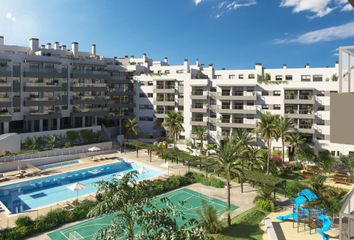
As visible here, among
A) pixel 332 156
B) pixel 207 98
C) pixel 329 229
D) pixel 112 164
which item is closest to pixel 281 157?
pixel 332 156

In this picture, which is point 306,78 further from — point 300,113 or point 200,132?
point 200,132

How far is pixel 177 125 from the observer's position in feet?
193

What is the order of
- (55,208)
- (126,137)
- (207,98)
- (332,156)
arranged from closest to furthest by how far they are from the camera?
(55,208)
(332,156)
(207,98)
(126,137)

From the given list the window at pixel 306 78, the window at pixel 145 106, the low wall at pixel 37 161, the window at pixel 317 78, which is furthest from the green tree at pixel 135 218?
the window at pixel 145 106

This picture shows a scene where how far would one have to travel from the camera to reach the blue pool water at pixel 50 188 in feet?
117

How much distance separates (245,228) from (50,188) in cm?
2798

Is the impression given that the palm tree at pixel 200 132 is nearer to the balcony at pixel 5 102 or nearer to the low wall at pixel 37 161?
the low wall at pixel 37 161

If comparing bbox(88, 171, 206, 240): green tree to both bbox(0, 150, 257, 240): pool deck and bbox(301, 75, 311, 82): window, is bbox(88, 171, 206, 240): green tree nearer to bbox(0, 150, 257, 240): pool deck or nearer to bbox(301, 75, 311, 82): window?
bbox(0, 150, 257, 240): pool deck

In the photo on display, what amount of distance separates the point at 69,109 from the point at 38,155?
713 inches

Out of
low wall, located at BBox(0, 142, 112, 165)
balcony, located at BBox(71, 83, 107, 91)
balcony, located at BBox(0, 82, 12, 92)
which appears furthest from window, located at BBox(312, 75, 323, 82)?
balcony, located at BBox(0, 82, 12, 92)

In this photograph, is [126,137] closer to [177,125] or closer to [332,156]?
[177,125]

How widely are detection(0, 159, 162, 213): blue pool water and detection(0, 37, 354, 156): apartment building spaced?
802 inches

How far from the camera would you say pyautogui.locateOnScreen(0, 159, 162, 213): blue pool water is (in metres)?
35.7

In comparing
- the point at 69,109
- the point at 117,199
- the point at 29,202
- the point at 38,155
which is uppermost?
the point at 69,109
